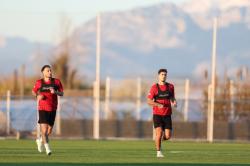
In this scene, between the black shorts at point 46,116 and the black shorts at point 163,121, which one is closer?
the black shorts at point 46,116

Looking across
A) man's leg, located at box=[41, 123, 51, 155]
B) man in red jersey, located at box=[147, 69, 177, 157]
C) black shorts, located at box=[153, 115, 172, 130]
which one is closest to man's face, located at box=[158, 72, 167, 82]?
man in red jersey, located at box=[147, 69, 177, 157]

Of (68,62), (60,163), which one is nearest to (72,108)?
(68,62)

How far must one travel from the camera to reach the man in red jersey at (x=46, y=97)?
90.8 feet

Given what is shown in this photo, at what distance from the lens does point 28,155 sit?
27.8m

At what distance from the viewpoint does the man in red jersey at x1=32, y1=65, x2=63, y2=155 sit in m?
27.7

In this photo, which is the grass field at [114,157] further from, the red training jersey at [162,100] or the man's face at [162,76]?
the man's face at [162,76]

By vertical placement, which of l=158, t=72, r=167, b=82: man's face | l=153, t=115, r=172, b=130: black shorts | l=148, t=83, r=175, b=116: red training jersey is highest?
l=158, t=72, r=167, b=82: man's face

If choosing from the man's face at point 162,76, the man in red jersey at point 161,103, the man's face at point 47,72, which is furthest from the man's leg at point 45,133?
the man's face at point 162,76

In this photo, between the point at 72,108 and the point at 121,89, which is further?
the point at 121,89

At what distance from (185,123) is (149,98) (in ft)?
63.1

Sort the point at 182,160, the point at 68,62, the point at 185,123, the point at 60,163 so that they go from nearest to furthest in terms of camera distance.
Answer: the point at 60,163
the point at 182,160
the point at 185,123
the point at 68,62

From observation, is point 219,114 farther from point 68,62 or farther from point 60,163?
point 60,163

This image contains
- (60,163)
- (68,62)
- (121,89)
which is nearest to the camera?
(60,163)

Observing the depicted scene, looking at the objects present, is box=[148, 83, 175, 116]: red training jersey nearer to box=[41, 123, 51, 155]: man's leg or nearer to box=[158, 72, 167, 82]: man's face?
box=[158, 72, 167, 82]: man's face
